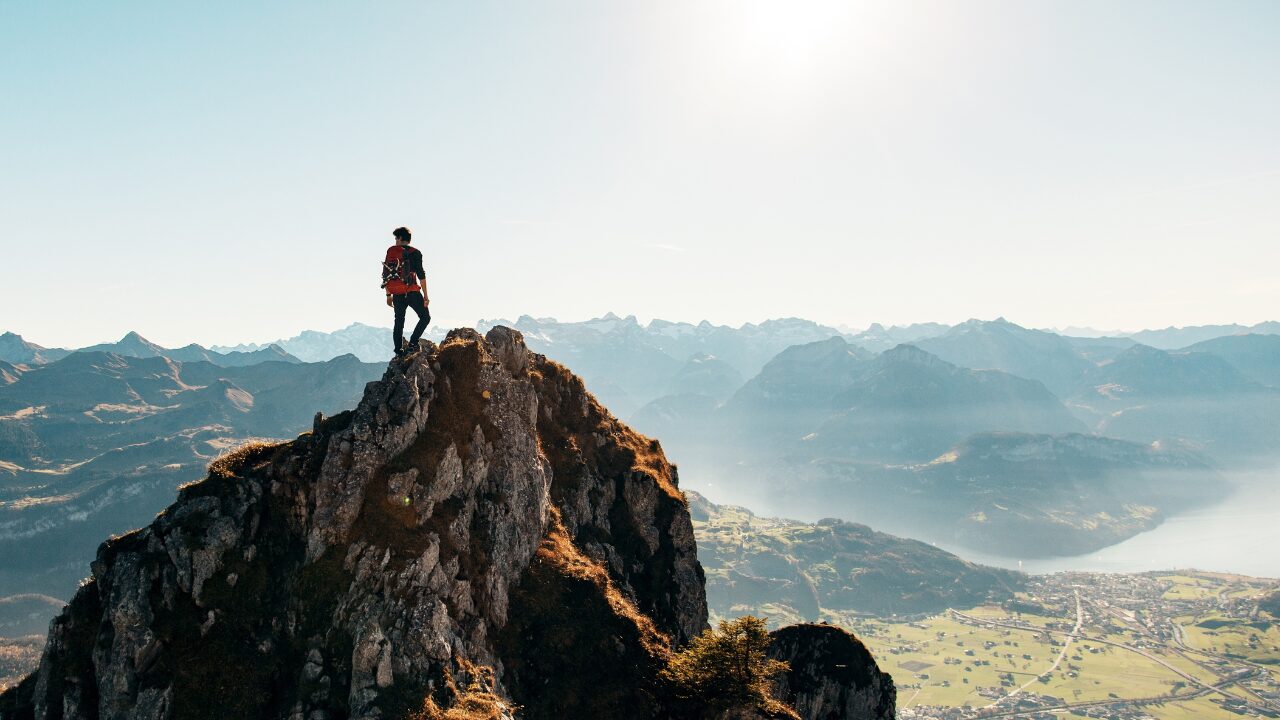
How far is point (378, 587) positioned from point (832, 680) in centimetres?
4854

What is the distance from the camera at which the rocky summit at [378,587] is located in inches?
1151

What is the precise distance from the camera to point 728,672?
3641 centimetres

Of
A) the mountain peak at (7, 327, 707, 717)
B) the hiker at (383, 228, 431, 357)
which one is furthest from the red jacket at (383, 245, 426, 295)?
the mountain peak at (7, 327, 707, 717)

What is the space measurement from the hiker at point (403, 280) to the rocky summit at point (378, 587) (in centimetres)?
276

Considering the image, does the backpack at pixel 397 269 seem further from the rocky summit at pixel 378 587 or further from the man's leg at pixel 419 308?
the rocky summit at pixel 378 587

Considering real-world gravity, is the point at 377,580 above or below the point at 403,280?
below

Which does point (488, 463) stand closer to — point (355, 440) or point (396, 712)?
point (355, 440)

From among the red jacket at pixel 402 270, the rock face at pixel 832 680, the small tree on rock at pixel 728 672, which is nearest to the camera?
the small tree on rock at pixel 728 672

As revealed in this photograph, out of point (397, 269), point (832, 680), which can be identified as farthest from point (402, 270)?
point (832, 680)

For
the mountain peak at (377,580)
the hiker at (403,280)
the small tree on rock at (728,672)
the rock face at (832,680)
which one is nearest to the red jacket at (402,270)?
the hiker at (403,280)

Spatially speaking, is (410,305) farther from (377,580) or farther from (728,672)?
(728,672)

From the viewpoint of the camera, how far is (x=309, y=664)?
2964cm

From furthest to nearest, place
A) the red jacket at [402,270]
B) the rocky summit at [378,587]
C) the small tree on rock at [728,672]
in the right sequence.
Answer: the red jacket at [402,270]
the small tree on rock at [728,672]
the rocky summit at [378,587]

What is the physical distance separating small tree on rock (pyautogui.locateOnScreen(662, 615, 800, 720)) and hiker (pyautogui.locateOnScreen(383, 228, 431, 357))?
82.2 ft
